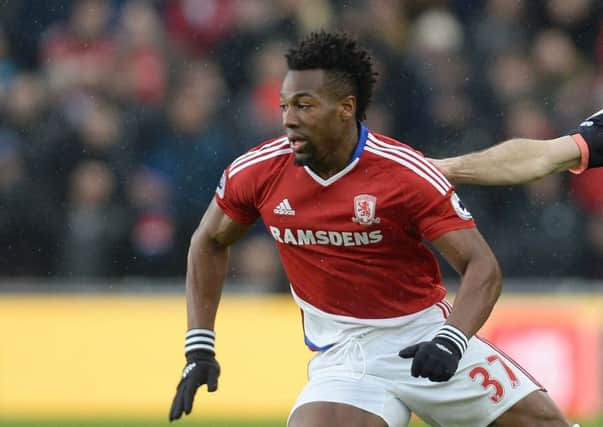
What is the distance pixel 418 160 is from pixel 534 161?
840 mm

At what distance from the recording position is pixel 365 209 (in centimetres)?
552

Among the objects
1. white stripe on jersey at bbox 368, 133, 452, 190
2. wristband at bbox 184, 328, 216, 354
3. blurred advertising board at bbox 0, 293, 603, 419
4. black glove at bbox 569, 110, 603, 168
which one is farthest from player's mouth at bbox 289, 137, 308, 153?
blurred advertising board at bbox 0, 293, 603, 419

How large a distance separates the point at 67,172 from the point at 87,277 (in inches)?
33.8

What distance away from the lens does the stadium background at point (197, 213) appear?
35.8 feet

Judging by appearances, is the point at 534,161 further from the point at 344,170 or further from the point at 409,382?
the point at 409,382

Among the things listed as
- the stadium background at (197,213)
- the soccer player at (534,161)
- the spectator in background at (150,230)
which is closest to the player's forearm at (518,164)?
the soccer player at (534,161)

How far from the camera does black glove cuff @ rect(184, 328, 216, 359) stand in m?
5.90

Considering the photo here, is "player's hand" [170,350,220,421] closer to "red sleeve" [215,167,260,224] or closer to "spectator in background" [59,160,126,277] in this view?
"red sleeve" [215,167,260,224]

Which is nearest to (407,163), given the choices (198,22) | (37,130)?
(37,130)

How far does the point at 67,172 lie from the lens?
36.0ft

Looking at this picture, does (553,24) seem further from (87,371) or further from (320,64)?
(320,64)

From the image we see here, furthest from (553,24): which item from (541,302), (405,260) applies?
(405,260)

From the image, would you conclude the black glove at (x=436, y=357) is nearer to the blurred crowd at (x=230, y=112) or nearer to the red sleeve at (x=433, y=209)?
the red sleeve at (x=433, y=209)

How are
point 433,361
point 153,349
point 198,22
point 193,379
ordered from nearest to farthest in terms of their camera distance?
point 433,361 < point 193,379 < point 153,349 < point 198,22
